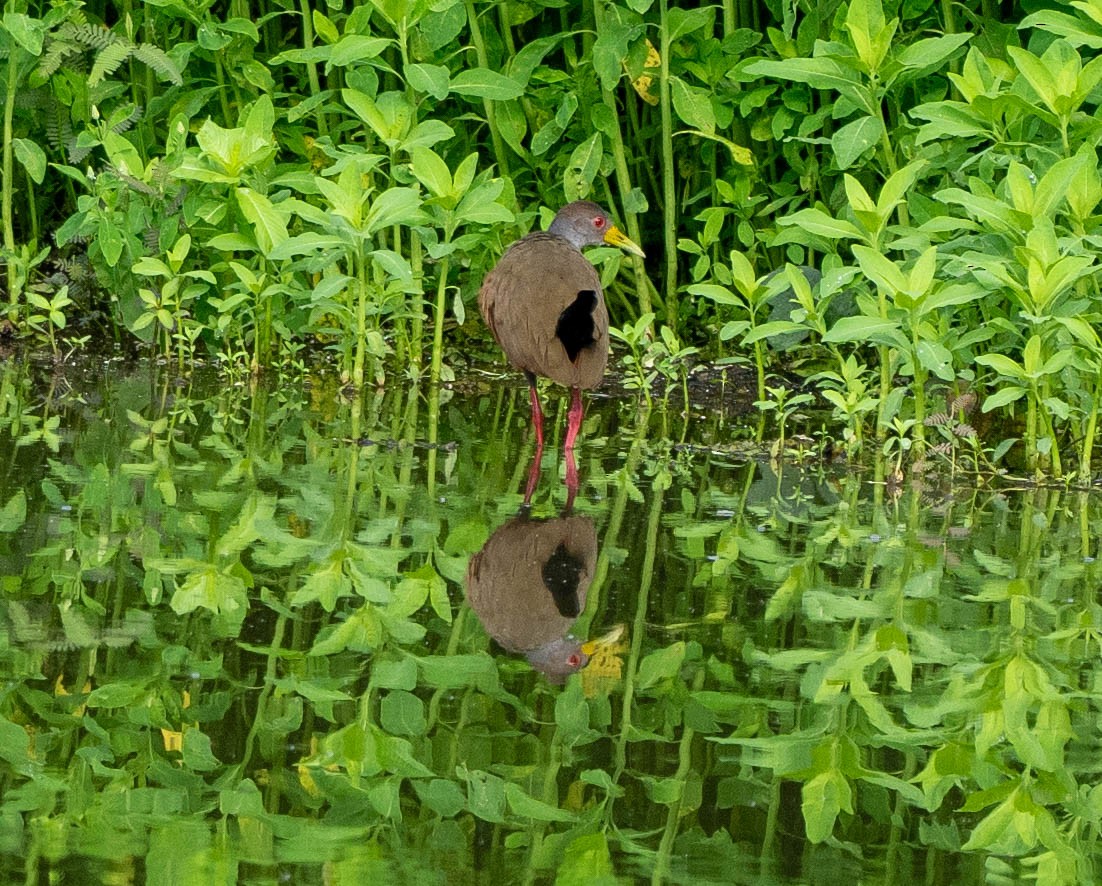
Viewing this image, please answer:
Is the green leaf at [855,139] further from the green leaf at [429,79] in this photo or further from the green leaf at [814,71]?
the green leaf at [429,79]

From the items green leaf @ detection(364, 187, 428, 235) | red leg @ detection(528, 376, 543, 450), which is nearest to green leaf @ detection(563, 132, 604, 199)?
green leaf @ detection(364, 187, 428, 235)

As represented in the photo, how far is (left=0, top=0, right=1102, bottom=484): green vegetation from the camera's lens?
6.34 metres

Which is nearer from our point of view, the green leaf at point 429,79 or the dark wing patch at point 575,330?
the dark wing patch at point 575,330

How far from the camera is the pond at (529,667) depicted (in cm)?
293

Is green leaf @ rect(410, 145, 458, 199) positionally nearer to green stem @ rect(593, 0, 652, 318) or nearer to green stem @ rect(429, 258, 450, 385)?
green stem @ rect(429, 258, 450, 385)

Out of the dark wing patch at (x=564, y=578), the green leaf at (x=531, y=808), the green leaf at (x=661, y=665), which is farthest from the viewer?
the dark wing patch at (x=564, y=578)

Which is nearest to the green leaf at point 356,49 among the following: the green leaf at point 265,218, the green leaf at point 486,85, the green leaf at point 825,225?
the green leaf at point 486,85

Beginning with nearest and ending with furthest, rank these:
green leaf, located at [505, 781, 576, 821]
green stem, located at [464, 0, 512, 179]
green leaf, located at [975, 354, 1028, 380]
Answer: green leaf, located at [505, 781, 576, 821]
green leaf, located at [975, 354, 1028, 380]
green stem, located at [464, 0, 512, 179]

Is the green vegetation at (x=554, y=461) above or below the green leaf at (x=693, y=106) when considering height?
below

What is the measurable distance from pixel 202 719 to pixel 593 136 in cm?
509

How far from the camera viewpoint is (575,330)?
6398 mm

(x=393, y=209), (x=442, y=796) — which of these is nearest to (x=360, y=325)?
(x=393, y=209)

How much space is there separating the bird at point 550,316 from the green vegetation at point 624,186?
572 millimetres

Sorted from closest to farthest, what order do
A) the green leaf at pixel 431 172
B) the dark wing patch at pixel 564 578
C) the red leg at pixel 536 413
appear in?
1. the dark wing patch at pixel 564 578
2. the red leg at pixel 536 413
3. the green leaf at pixel 431 172
